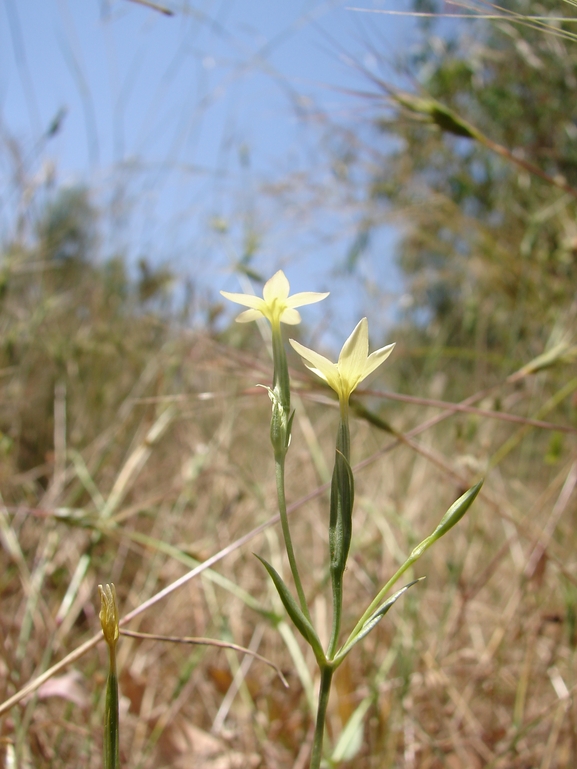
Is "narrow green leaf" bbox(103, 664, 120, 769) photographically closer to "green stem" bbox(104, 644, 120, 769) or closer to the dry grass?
"green stem" bbox(104, 644, 120, 769)

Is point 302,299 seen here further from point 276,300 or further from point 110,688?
point 110,688

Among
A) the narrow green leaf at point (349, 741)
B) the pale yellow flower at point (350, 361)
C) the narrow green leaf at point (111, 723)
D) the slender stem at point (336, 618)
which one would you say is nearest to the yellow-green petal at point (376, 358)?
the pale yellow flower at point (350, 361)

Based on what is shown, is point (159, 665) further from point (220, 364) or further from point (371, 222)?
point (371, 222)

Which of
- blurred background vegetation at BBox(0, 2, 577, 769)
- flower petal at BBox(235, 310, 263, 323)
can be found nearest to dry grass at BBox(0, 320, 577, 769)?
blurred background vegetation at BBox(0, 2, 577, 769)

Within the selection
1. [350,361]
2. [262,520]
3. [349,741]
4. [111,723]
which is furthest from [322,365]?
[262,520]

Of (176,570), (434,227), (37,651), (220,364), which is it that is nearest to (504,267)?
(434,227)

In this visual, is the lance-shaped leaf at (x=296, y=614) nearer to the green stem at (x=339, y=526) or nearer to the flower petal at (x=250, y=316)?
the green stem at (x=339, y=526)
